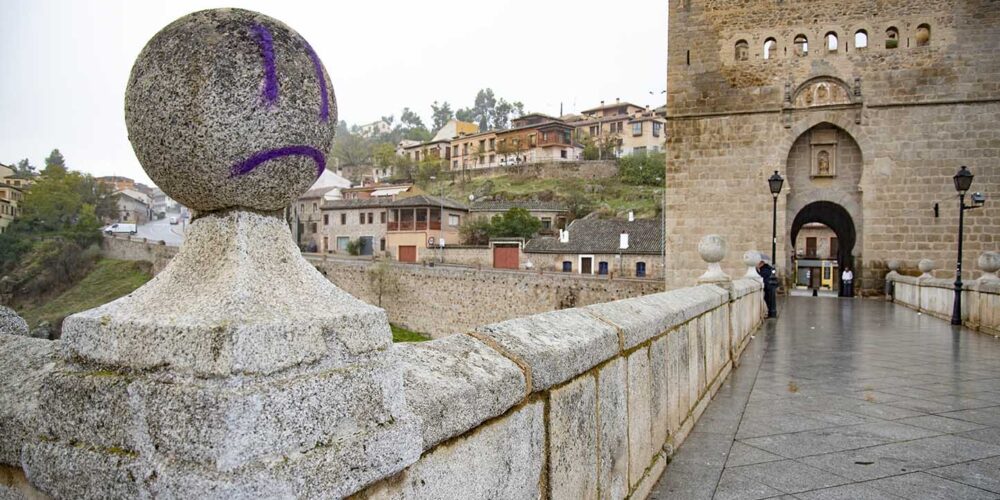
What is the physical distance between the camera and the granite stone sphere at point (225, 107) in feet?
4.41

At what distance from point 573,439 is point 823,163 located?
72.9 feet

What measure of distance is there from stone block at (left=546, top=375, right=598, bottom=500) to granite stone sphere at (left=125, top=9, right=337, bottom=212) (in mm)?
1230

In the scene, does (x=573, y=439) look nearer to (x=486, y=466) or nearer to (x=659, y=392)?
(x=486, y=466)

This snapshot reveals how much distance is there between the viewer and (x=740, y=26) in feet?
71.3

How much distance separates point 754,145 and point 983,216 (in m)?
6.82

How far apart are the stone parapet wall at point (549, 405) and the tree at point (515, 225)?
4247 cm

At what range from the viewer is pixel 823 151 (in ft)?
71.2

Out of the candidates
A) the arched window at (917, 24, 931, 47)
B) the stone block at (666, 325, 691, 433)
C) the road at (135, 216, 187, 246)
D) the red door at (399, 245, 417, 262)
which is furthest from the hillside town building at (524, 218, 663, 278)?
the road at (135, 216, 187, 246)

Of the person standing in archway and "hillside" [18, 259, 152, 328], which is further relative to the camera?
"hillside" [18, 259, 152, 328]

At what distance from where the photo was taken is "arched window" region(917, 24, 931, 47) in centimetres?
2009

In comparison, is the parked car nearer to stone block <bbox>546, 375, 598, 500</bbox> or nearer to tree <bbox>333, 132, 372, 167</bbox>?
tree <bbox>333, 132, 372, 167</bbox>

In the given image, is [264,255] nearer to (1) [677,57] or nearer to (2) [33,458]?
(2) [33,458]

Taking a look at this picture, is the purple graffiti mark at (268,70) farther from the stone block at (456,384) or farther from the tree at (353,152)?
the tree at (353,152)

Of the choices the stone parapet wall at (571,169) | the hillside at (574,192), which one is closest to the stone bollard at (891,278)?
the hillside at (574,192)
